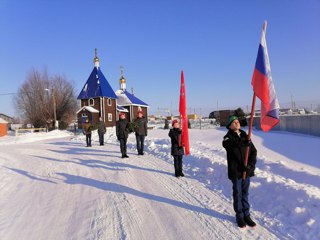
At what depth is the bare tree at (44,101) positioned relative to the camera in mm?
55750

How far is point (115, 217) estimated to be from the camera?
217 inches

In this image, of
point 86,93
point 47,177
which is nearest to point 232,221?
point 47,177

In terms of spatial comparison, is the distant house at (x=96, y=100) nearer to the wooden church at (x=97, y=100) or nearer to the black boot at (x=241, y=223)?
the wooden church at (x=97, y=100)

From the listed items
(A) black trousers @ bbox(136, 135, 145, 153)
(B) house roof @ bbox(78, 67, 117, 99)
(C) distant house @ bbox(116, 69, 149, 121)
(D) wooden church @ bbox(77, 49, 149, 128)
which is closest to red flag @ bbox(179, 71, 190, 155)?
(A) black trousers @ bbox(136, 135, 145, 153)

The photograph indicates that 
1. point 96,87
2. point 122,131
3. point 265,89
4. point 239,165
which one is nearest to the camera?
point 239,165

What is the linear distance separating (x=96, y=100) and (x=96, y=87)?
7.21 ft

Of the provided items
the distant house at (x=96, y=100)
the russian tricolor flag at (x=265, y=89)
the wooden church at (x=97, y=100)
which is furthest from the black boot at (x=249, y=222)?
the distant house at (x=96, y=100)

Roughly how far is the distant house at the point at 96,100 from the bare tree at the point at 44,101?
10174 millimetres

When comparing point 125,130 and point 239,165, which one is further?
point 125,130

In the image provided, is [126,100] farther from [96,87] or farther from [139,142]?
[139,142]

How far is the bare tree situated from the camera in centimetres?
5575

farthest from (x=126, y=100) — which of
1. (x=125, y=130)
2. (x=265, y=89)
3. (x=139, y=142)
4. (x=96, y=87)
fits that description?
(x=265, y=89)

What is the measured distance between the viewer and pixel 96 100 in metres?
46.0

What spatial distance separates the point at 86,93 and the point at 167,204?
4301cm
